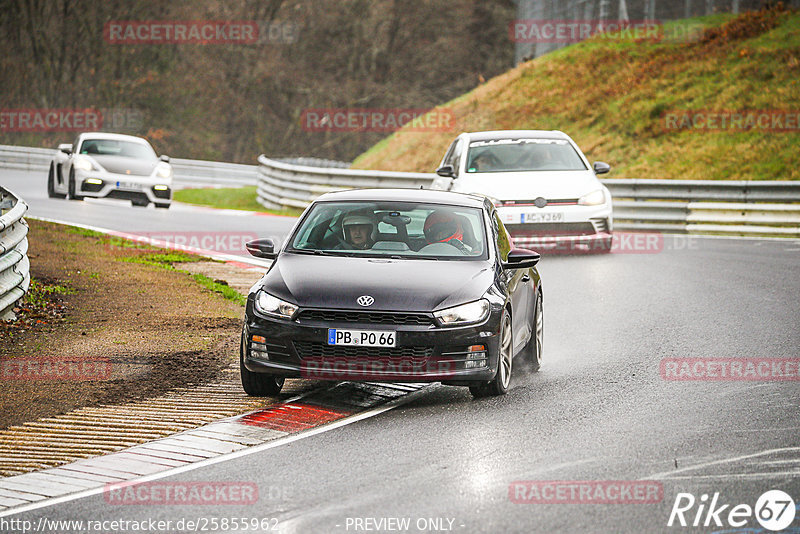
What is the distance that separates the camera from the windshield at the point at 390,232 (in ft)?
30.9

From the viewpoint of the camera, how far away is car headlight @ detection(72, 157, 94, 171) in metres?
25.6

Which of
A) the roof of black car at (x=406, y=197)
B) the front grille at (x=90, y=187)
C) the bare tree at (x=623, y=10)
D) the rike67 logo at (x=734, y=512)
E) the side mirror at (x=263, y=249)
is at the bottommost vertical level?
the front grille at (x=90, y=187)

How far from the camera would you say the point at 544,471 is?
22.2ft

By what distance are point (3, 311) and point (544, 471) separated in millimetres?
6249

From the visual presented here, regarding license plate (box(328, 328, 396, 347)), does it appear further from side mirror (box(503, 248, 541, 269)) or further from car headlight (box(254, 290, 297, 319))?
side mirror (box(503, 248, 541, 269))

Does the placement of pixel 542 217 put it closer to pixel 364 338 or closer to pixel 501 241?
pixel 501 241

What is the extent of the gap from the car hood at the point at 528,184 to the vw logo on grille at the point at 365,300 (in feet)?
31.4

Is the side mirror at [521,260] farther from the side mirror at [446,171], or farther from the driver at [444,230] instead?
the side mirror at [446,171]

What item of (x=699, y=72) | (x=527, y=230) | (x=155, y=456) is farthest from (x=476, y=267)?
(x=699, y=72)

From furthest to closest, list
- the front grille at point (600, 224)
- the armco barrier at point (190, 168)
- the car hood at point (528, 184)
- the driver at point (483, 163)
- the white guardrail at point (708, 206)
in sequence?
1. the armco barrier at point (190, 168)
2. the white guardrail at point (708, 206)
3. the driver at point (483, 163)
4. the front grille at point (600, 224)
5. the car hood at point (528, 184)

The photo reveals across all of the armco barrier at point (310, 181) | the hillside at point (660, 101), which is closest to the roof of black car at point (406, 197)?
the armco barrier at point (310, 181)

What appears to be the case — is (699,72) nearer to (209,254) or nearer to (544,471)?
(209,254)

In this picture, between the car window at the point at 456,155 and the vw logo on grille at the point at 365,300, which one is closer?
the vw logo on grille at the point at 365,300

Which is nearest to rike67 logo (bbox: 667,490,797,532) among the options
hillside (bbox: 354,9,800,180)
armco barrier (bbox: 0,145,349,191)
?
hillside (bbox: 354,9,800,180)
